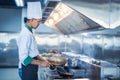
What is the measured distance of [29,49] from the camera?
8.62 ft

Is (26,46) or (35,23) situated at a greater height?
(35,23)

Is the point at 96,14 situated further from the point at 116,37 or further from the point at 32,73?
the point at 116,37

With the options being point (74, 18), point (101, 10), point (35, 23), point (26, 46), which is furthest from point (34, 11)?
point (74, 18)

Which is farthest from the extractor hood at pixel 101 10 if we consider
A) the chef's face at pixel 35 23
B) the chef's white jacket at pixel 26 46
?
the chef's white jacket at pixel 26 46

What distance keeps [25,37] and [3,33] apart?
598 cm

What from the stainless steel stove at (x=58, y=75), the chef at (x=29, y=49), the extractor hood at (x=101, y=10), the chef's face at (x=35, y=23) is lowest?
the stainless steel stove at (x=58, y=75)

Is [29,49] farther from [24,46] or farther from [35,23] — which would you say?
[35,23]

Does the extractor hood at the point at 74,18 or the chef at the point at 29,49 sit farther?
the extractor hood at the point at 74,18

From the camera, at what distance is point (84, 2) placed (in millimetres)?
2562

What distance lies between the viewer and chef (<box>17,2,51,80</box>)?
2586mm

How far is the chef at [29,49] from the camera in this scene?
8.48 feet

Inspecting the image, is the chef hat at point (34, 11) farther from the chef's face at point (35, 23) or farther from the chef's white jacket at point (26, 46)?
the chef's white jacket at point (26, 46)

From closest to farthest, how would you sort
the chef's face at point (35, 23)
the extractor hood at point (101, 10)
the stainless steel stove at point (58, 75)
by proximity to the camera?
the extractor hood at point (101, 10), the chef's face at point (35, 23), the stainless steel stove at point (58, 75)

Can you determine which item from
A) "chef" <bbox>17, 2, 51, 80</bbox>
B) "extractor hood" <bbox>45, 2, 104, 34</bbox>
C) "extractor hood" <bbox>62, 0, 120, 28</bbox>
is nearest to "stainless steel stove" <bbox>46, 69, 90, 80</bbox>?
"chef" <bbox>17, 2, 51, 80</bbox>
